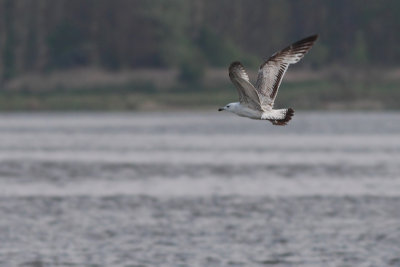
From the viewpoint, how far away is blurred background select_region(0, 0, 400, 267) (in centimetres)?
3672

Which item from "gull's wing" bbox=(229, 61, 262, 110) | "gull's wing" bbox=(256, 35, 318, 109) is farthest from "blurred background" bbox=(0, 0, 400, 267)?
"gull's wing" bbox=(229, 61, 262, 110)

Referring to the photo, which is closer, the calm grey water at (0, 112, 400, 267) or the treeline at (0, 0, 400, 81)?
the calm grey water at (0, 112, 400, 267)

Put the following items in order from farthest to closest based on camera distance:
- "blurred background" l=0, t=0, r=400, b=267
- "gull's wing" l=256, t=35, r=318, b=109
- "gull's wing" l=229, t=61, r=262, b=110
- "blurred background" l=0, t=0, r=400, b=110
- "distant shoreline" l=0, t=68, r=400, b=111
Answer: "blurred background" l=0, t=0, r=400, b=110 → "distant shoreline" l=0, t=68, r=400, b=111 → "blurred background" l=0, t=0, r=400, b=267 → "gull's wing" l=256, t=35, r=318, b=109 → "gull's wing" l=229, t=61, r=262, b=110

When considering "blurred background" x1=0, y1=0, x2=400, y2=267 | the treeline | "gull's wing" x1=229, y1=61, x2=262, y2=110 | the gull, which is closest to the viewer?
"gull's wing" x1=229, y1=61, x2=262, y2=110

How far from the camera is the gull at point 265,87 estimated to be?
19.2 m

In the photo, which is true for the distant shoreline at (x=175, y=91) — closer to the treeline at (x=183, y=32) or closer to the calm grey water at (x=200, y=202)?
the treeline at (x=183, y=32)

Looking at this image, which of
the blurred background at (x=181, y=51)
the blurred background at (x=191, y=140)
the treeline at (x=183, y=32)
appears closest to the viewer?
the blurred background at (x=191, y=140)

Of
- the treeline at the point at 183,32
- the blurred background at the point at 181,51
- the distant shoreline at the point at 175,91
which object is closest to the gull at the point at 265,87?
the blurred background at the point at 181,51

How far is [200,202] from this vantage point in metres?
48.6

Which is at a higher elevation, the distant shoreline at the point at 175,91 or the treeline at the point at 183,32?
the treeline at the point at 183,32

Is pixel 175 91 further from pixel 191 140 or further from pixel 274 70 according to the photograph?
pixel 274 70

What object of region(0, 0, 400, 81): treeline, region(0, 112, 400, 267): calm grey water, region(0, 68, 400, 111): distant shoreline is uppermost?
region(0, 0, 400, 81): treeline

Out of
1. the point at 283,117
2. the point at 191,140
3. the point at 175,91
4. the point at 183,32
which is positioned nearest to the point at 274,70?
the point at 283,117

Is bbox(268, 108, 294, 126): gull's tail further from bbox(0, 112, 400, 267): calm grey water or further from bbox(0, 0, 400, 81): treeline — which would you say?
bbox(0, 0, 400, 81): treeline
